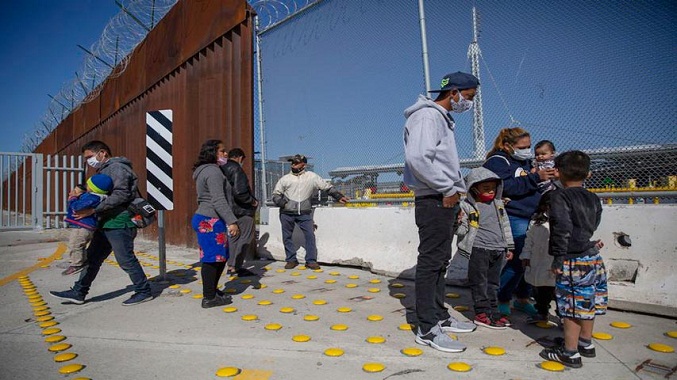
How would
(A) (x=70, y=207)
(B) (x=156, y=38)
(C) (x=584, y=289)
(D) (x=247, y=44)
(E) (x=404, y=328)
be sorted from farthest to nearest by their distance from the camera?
1. (B) (x=156, y=38)
2. (D) (x=247, y=44)
3. (A) (x=70, y=207)
4. (E) (x=404, y=328)
5. (C) (x=584, y=289)

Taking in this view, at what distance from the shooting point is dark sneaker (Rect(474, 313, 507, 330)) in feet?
11.1

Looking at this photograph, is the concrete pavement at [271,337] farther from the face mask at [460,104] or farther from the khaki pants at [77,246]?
the face mask at [460,104]

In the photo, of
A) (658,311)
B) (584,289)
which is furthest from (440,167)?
(658,311)

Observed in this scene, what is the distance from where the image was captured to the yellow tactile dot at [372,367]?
8.48 feet

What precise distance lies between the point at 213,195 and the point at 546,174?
2902 mm

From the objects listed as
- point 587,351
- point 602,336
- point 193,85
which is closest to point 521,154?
point 602,336

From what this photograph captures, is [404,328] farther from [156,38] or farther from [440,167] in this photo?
[156,38]

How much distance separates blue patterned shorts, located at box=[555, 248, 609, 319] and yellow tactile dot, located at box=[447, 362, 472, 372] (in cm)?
67

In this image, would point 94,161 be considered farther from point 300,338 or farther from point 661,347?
point 661,347

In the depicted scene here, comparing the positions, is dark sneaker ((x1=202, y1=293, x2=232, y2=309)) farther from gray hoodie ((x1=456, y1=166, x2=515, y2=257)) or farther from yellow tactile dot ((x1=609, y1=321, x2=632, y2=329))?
yellow tactile dot ((x1=609, y1=321, x2=632, y2=329))

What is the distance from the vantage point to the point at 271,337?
3.24 metres

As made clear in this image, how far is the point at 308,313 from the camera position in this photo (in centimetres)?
389

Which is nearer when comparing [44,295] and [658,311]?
[658,311]

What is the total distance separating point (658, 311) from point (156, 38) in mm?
11226
